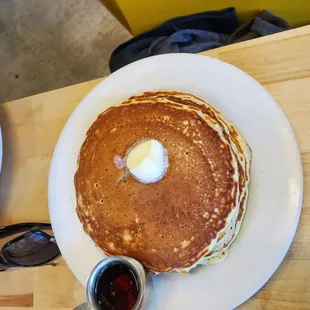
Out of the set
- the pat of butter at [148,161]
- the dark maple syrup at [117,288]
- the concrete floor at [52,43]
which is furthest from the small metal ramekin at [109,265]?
the concrete floor at [52,43]

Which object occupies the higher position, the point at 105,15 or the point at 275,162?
the point at 275,162

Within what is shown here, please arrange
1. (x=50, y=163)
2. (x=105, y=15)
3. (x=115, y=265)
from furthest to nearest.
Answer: (x=105, y=15) → (x=50, y=163) → (x=115, y=265)

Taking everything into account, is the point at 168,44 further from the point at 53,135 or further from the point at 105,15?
the point at 105,15

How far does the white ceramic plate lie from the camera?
0.78m

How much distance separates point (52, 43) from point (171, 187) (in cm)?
130

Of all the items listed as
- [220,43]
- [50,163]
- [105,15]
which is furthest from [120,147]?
[105,15]

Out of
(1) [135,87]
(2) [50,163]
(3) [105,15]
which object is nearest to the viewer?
(1) [135,87]

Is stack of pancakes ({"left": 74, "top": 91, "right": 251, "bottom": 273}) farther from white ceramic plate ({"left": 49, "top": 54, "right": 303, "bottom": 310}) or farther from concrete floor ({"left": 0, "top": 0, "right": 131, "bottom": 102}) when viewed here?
concrete floor ({"left": 0, "top": 0, "right": 131, "bottom": 102})

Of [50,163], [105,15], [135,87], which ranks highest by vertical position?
[135,87]

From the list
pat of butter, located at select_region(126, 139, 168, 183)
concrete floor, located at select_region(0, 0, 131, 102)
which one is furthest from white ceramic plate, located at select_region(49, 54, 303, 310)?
concrete floor, located at select_region(0, 0, 131, 102)

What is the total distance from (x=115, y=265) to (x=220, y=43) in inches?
23.2

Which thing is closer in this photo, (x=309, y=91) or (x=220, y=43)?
(x=309, y=91)

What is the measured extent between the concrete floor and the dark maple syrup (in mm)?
1095

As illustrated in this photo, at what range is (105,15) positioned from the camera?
5.92ft
